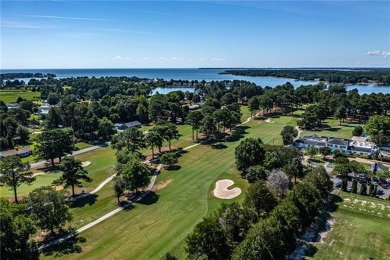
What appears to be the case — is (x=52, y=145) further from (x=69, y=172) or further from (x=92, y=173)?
(x=69, y=172)

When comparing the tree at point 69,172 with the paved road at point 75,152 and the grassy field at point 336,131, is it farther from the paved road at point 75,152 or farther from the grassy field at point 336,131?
the grassy field at point 336,131

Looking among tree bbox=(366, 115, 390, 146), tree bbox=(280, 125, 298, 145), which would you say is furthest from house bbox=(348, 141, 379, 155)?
tree bbox=(280, 125, 298, 145)

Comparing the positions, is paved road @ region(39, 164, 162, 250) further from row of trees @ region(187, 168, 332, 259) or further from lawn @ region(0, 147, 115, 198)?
row of trees @ region(187, 168, 332, 259)

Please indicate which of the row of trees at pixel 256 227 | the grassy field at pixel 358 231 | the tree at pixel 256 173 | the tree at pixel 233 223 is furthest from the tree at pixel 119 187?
the grassy field at pixel 358 231

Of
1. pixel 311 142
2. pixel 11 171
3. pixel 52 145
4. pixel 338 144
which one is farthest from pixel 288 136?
pixel 11 171

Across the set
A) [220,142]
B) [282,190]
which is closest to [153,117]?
[220,142]
